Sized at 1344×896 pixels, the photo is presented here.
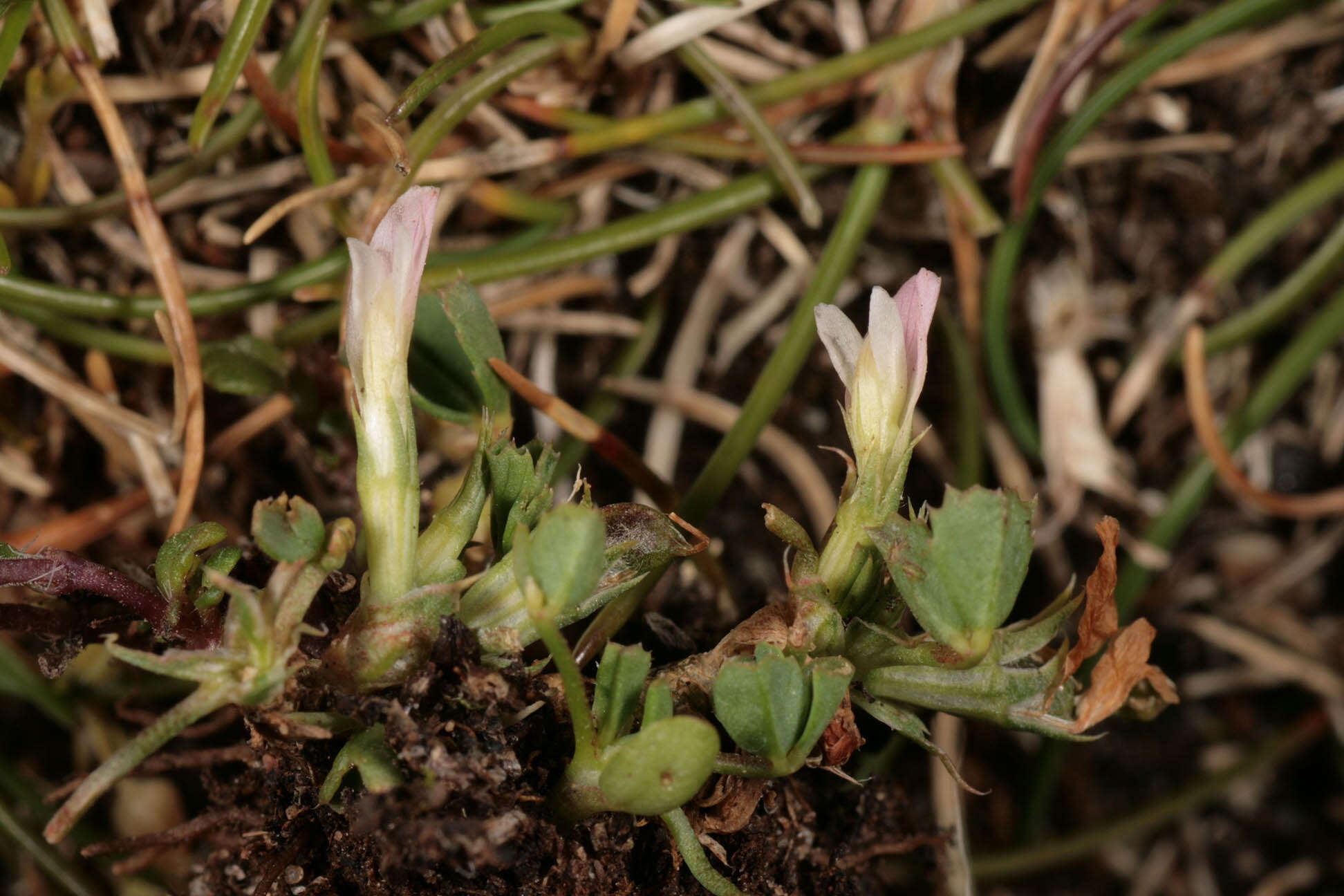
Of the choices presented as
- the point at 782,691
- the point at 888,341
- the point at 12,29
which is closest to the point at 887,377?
the point at 888,341

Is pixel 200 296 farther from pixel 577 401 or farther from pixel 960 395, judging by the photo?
pixel 960 395

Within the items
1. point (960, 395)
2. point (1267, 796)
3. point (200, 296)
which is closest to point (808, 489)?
point (960, 395)

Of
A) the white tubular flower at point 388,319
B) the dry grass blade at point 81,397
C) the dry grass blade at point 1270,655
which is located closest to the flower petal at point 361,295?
the white tubular flower at point 388,319

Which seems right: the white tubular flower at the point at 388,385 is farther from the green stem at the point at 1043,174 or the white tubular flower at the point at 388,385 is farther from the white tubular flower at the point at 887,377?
the green stem at the point at 1043,174

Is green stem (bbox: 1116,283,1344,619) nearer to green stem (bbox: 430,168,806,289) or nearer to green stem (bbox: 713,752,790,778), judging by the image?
green stem (bbox: 430,168,806,289)

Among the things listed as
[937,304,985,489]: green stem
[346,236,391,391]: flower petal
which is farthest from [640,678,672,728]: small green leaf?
[937,304,985,489]: green stem

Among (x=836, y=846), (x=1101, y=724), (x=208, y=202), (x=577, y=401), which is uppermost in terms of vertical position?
(x=208, y=202)
